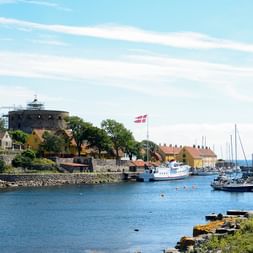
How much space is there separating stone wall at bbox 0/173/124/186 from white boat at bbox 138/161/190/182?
4.00m

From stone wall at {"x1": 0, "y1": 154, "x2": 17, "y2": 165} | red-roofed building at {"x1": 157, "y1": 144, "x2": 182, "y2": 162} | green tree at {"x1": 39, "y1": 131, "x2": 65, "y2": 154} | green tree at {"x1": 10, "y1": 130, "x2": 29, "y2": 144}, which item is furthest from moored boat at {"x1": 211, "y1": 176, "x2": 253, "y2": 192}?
red-roofed building at {"x1": 157, "y1": 144, "x2": 182, "y2": 162}

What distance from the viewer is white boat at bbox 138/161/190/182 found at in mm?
102312

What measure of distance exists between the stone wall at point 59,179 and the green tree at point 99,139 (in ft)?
18.8

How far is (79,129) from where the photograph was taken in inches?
4082

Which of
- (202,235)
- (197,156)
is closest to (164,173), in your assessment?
(197,156)

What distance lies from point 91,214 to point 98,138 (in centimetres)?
5560

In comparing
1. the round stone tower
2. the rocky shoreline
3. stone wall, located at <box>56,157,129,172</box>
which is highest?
the round stone tower

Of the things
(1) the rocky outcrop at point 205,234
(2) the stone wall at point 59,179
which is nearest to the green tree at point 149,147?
(2) the stone wall at point 59,179

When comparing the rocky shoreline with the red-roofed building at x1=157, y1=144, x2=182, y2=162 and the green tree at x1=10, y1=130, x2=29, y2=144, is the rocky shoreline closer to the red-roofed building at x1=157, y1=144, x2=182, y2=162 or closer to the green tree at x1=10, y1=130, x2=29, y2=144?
the green tree at x1=10, y1=130, x2=29, y2=144

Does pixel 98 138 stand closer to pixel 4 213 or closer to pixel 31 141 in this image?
pixel 31 141

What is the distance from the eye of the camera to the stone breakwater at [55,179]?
264 ft

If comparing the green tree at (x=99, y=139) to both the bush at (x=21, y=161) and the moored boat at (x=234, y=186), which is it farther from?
the moored boat at (x=234, y=186)

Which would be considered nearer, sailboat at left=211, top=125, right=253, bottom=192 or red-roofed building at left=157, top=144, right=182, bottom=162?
sailboat at left=211, top=125, right=253, bottom=192

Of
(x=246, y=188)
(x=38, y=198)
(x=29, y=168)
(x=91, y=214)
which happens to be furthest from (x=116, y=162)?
(x=91, y=214)
